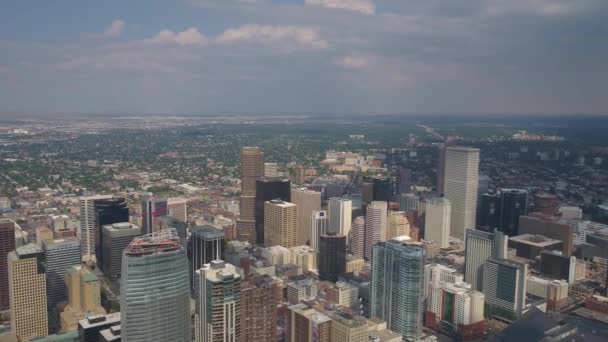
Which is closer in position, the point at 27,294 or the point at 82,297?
the point at 27,294

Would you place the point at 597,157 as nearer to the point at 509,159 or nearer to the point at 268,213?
the point at 509,159

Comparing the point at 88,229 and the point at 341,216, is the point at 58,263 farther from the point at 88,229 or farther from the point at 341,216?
A: the point at 341,216

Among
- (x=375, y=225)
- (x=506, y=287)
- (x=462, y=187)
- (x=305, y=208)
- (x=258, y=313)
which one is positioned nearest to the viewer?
(x=258, y=313)

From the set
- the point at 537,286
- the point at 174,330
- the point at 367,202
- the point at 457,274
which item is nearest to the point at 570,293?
the point at 537,286

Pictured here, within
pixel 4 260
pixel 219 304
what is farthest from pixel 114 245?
pixel 219 304

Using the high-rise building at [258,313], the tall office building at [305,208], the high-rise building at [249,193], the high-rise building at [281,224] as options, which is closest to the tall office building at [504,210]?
the tall office building at [305,208]

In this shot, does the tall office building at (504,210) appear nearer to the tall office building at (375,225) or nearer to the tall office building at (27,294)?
the tall office building at (375,225)

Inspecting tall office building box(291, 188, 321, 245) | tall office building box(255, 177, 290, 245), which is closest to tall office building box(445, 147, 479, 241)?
tall office building box(291, 188, 321, 245)
